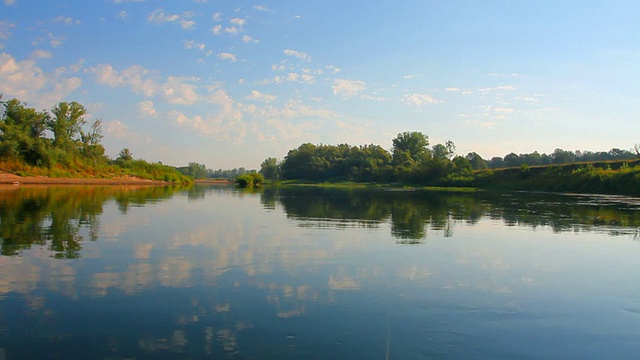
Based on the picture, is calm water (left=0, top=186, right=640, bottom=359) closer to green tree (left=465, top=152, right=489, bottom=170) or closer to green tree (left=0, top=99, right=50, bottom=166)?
green tree (left=0, top=99, right=50, bottom=166)

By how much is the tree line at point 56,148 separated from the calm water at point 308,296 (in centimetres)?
5703

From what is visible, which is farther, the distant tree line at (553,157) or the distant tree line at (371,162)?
the distant tree line at (553,157)

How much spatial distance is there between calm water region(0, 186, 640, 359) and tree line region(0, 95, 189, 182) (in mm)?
57026

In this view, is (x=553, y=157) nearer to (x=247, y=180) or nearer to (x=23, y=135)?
(x=247, y=180)

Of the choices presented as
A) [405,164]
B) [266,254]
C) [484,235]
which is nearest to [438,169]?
[405,164]

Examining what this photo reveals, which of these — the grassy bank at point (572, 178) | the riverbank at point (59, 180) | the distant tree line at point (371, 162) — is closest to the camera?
the riverbank at point (59, 180)

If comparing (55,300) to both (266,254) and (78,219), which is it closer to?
(266,254)

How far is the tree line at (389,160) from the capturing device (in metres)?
132

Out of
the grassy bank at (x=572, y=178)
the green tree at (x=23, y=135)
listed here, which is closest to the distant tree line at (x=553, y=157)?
the grassy bank at (x=572, y=178)

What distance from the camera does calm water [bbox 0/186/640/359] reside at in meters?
6.39

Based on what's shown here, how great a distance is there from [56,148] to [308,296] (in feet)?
256

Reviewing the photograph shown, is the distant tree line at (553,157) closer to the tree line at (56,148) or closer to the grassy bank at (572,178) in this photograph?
the grassy bank at (572,178)

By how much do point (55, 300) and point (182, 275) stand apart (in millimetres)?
2656

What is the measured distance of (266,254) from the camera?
13062mm
